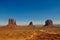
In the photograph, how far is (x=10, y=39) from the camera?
125 feet

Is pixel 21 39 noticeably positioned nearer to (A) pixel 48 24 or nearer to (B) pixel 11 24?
(B) pixel 11 24

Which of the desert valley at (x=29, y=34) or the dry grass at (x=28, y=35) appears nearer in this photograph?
the dry grass at (x=28, y=35)

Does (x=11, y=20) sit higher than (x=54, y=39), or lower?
higher

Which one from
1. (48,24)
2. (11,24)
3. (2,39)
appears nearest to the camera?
(2,39)

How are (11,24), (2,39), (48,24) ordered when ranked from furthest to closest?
1. (48,24)
2. (11,24)
3. (2,39)

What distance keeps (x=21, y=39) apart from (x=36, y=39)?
4.89 meters

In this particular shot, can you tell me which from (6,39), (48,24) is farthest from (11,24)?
(6,39)

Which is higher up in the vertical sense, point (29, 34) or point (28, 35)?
Answer: point (29, 34)

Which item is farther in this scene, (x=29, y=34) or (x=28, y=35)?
(x=29, y=34)

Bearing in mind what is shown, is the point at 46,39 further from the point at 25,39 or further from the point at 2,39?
the point at 2,39

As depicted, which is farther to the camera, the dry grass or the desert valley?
the desert valley

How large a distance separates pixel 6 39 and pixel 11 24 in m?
85.4

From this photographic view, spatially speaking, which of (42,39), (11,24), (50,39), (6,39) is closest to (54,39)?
(50,39)

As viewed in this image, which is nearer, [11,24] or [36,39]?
[36,39]
